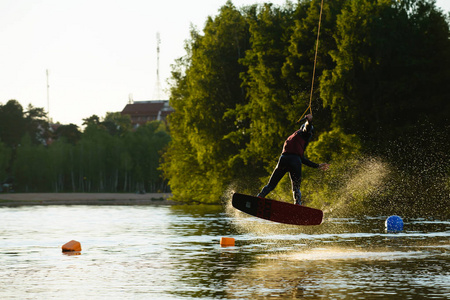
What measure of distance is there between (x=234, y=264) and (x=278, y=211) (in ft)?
6.96

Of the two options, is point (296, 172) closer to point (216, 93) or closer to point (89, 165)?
point (216, 93)

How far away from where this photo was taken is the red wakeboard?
24702 millimetres

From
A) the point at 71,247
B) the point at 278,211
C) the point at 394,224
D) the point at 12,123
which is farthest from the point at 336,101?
the point at 12,123

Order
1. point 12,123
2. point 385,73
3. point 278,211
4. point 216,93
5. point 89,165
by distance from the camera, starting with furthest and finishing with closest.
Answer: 1. point 12,123
2. point 89,165
3. point 216,93
4. point 385,73
5. point 278,211

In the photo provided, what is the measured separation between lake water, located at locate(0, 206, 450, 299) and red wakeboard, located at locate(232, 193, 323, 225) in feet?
4.25

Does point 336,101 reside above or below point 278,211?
above

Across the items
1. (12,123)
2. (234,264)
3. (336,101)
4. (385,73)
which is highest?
(12,123)

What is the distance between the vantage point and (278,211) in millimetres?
25000

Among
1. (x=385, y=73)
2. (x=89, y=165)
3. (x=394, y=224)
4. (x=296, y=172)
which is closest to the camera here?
(x=296, y=172)

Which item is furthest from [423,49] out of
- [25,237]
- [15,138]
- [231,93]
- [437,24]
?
[15,138]

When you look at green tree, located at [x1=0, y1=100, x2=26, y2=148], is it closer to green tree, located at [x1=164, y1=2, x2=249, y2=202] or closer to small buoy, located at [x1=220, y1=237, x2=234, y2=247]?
green tree, located at [x1=164, y1=2, x2=249, y2=202]

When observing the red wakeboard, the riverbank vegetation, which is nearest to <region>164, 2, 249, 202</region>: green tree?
the riverbank vegetation

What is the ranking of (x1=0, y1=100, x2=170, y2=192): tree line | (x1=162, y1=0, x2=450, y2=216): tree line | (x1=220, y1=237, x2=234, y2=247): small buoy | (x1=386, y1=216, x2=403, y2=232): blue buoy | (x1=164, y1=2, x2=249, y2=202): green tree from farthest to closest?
(x1=0, y1=100, x2=170, y2=192): tree line → (x1=164, y1=2, x2=249, y2=202): green tree → (x1=162, y1=0, x2=450, y2=216): tree line → (x1=386, y1=216, x2=403, y2=232): blue buoy → (x1=220, y1=237, x2=234, y2=247): small buoy

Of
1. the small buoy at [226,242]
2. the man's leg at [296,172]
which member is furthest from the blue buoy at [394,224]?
the man's leg at [296,172]
